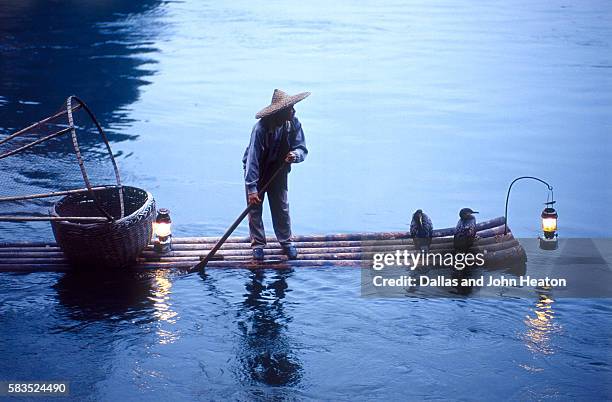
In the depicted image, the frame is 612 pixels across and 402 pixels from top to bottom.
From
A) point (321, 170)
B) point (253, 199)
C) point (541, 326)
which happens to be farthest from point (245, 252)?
point (321, 170)

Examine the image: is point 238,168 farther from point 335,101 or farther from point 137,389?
point 137,389

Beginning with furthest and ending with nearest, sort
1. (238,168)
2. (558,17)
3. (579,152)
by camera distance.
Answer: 1. (558,17)
2. (579,152)
3. (238,168)

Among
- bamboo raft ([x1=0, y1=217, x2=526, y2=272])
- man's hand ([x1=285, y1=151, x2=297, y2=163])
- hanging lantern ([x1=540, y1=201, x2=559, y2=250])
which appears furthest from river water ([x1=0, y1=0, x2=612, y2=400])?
man's hand ([x1=285, y1=151, x2=297, y2=163])

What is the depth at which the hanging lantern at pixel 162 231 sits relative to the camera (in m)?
8.20

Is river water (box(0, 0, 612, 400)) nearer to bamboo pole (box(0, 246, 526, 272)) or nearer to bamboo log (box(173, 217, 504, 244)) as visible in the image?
bamboo pole (box(0, 246, 526, 272))

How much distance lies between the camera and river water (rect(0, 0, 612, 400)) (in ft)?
21.2

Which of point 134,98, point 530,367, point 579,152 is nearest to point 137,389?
point 530,367

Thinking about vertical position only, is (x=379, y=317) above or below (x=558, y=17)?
below

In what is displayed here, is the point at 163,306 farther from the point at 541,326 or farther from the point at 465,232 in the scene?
the point at 541,326

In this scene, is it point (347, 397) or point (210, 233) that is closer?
point (347, 397)

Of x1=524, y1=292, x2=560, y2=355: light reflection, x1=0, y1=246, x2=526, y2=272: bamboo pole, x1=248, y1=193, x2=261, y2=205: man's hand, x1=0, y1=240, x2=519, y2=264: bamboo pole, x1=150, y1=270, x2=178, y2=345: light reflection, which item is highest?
x1=248, y1=193, x2=261, y2=205: man's hand

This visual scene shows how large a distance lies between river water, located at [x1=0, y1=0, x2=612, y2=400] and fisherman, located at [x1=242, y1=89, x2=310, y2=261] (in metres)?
0.46

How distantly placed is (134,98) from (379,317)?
1200 centimetres

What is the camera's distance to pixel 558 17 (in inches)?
1193
